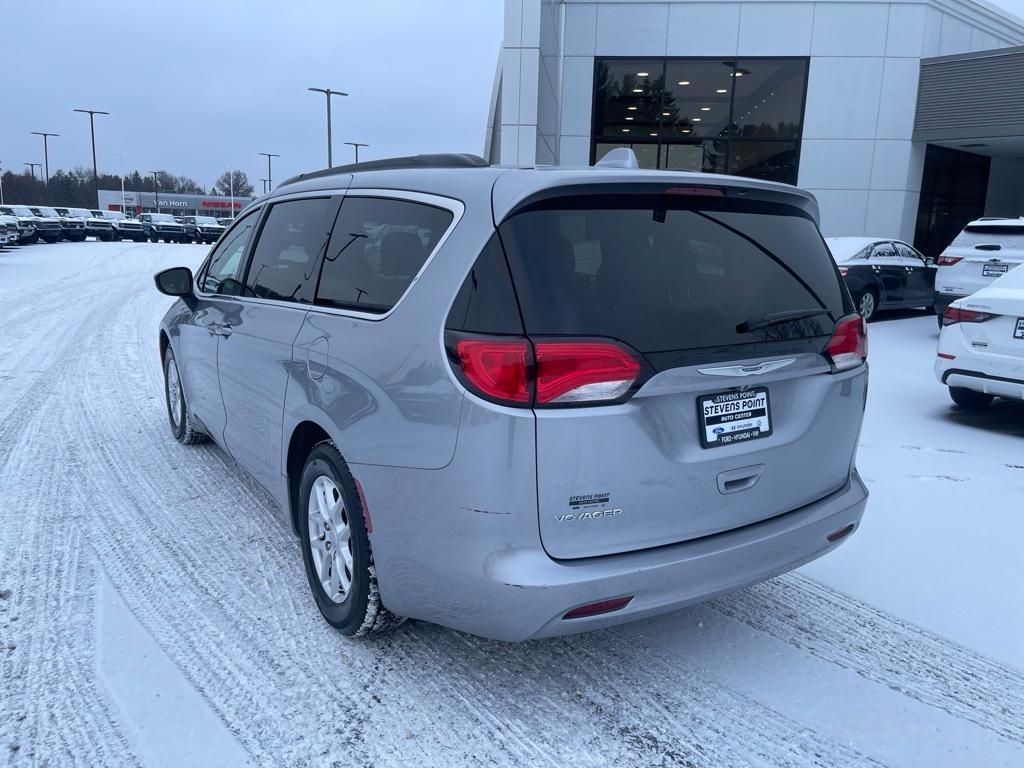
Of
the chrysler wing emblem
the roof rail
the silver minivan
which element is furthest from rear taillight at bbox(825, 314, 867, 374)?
the roof rail

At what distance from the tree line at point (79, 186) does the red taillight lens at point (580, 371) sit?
10471cm

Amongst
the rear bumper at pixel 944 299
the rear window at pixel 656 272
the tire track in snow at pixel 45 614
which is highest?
the rear window at pixel 656 272

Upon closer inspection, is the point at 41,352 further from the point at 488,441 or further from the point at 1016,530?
the point at 1016,530

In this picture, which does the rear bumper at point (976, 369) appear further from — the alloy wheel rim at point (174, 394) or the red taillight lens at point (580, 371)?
the alloy wheel rim at point (174, 394)

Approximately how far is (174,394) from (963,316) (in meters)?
6.27

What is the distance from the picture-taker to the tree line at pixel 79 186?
99.7m

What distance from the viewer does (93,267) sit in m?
24.7

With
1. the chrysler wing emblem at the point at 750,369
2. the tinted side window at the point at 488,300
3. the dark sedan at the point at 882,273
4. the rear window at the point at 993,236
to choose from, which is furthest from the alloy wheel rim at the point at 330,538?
the dark sedan at the point at 882,273

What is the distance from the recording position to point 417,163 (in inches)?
134

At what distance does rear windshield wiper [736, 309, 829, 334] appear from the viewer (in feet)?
8.78

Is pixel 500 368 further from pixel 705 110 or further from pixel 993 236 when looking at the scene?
pixel 705 110

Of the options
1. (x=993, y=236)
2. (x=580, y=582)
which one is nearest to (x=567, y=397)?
(x=580, y=582)

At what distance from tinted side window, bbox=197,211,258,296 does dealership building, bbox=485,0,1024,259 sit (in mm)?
14081

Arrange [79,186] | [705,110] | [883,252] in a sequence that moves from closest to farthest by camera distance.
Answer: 1. [883,252]
2. [705,110]
3. [79,186]
